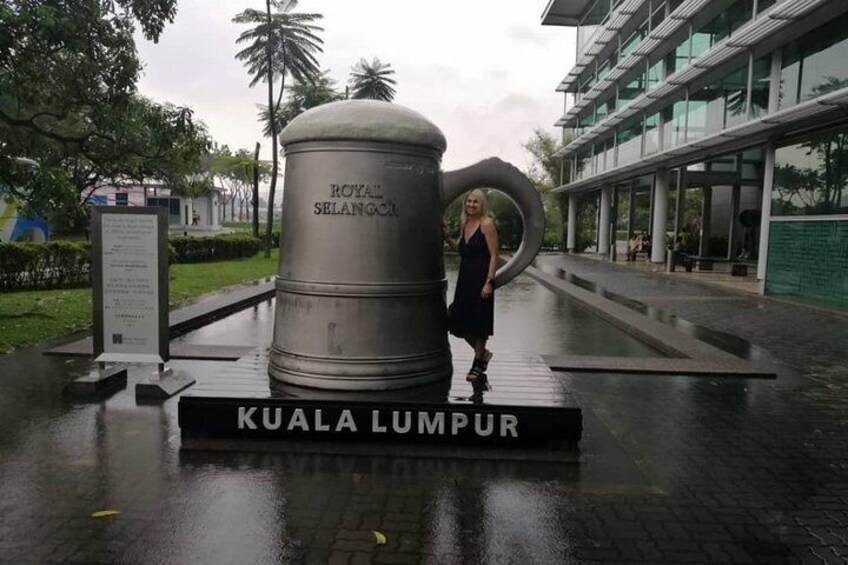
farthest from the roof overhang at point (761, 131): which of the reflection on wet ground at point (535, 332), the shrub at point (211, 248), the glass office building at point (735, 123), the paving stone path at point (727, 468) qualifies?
the shrub at point (211, 248)

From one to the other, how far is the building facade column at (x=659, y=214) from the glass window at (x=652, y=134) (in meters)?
1.08

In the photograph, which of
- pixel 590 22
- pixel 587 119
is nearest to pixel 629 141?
pixel 587 119

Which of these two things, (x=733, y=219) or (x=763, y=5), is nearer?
(x=763, y=5)

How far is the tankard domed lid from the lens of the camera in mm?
5082

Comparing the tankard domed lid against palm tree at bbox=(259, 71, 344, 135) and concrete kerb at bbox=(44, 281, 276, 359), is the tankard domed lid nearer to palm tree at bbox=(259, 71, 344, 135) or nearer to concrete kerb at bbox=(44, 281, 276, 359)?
concrete kerb at bbox=(44, 281, 276, 359)

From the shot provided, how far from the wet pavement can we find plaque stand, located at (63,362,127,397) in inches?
6.7

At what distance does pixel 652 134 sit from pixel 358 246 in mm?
24395

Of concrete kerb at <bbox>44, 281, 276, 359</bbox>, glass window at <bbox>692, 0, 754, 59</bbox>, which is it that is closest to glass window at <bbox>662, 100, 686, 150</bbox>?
glass window at <bbox>692, 0, 754, 59</bbox>

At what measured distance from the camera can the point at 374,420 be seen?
15.7ft

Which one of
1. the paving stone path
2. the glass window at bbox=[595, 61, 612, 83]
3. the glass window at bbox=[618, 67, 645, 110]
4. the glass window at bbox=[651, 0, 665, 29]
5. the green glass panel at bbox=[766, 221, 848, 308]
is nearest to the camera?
the paving stone path

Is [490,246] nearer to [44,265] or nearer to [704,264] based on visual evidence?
[44,265]

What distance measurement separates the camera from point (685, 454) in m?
5.04

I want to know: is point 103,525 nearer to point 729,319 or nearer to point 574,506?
point 574,506

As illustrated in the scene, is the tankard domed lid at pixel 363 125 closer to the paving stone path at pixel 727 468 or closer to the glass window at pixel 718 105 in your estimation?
the paving stone path at pixel 727 468
